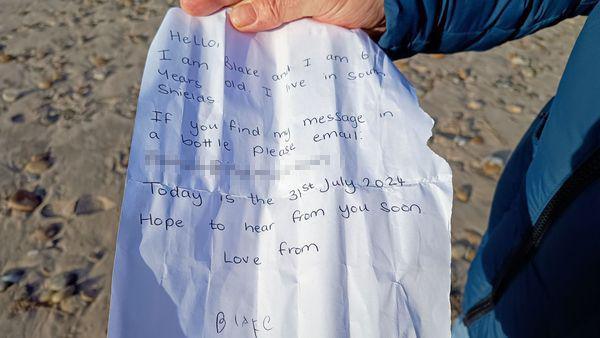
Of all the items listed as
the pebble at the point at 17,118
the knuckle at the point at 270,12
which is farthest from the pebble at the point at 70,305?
the knuckle at the point at 270,12

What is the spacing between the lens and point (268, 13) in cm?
101

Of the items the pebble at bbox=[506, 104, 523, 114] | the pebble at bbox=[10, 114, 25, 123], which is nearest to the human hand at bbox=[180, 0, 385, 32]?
the pebble at bbox=[10, 114, 25, 123]

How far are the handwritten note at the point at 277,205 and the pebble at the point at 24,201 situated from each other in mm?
1397

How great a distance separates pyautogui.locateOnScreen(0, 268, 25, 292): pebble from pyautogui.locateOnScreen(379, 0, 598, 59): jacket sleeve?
1.52m

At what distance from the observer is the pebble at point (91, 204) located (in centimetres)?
209

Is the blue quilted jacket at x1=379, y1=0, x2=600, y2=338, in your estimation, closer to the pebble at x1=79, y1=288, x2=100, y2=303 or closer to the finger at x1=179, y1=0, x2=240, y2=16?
the finger at x1=179, y1=0, x2=240, y2=16

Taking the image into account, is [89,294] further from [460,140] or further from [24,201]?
[460,140]

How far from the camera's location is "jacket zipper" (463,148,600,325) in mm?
758

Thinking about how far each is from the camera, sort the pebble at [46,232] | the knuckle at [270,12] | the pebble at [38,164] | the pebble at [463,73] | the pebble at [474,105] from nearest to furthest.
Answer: the knuckle at [270,12] → the pebble at [46,232] → the pebble at [38,164] → the pebble at [474,105] → the pebble at [463,73]

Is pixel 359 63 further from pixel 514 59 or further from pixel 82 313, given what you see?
pixel 514 59

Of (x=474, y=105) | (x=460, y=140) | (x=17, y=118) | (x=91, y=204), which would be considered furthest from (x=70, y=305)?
(x=474, y=105)

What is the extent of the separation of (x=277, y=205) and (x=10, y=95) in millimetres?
2177

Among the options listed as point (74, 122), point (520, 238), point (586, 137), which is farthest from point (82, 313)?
point (586, 137)

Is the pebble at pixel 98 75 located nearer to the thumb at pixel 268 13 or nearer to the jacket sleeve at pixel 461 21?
the thumb at pixel 268 13
